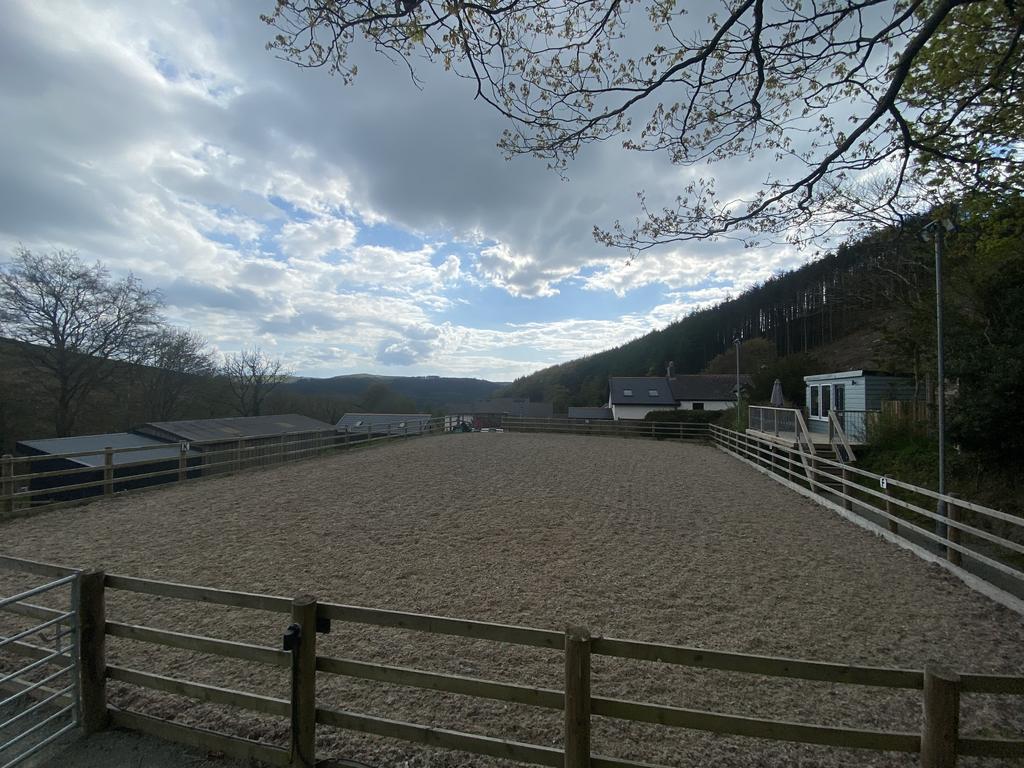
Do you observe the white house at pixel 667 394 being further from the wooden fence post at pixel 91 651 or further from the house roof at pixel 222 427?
the wooden fence post at pixel 91 651

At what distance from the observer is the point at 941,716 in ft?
6.58

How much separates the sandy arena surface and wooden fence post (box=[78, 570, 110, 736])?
1.00ft

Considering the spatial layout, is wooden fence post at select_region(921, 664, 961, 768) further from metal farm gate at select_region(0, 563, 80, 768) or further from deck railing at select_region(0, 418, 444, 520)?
deck railing at select_region(0, 418, 444, 520)

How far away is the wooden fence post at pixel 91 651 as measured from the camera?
2.74 meters

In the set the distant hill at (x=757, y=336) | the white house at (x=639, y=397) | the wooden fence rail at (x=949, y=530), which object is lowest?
the wooden fence rail at (x=949, y=530)

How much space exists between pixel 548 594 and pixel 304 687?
2.89m

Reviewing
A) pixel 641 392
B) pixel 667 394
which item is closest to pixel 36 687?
pixel 641 392

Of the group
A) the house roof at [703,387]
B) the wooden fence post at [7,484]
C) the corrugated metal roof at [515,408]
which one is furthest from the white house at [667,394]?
the wooden fence post at [7,484]

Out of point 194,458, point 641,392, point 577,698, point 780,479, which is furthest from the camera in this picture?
point 641,392

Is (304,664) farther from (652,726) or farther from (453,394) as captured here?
(453,394)

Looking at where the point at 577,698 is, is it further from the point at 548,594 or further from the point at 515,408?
the point at 515,408

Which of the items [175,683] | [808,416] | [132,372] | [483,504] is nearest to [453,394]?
[132,372]

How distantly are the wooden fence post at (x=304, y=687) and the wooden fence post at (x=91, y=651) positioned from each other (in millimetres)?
1231

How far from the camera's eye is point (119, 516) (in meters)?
8.04
